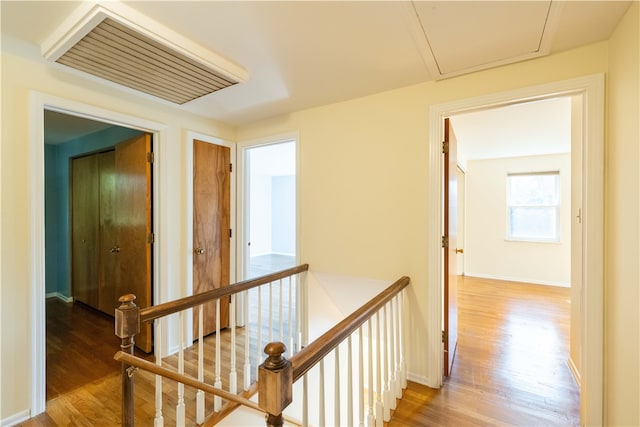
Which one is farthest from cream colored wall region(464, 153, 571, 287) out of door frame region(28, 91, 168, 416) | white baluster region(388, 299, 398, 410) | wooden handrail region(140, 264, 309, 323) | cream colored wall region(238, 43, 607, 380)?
door frame region(28, 91, 168, 416)

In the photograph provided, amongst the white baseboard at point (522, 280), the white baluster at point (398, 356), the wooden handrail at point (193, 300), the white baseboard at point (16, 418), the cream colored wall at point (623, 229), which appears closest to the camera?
the cream colored wall at point (623, 229)

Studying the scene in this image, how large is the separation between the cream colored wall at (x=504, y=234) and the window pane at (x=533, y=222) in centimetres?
13

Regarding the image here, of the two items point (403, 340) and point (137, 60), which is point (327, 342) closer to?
point (403, 340)

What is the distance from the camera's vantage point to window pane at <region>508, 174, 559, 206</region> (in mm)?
5004

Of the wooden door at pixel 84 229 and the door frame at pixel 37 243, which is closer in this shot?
the door frame at pixel 37 243

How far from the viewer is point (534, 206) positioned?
5148 millimetres

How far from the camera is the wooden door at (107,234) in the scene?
319cm

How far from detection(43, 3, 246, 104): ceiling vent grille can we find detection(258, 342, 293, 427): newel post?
1669mm

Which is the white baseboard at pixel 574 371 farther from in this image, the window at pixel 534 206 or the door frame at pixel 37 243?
the door frame at pixel 37 243

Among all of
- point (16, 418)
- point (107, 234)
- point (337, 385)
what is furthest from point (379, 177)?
point (107, 234)

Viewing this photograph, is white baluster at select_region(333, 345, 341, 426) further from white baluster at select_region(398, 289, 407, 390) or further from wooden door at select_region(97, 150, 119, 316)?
wooden door at select_region(97, 150, 119, 316)

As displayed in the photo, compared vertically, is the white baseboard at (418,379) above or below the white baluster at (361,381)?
below

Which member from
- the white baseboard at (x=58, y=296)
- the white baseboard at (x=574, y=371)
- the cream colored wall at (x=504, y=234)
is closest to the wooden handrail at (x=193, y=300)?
the white baseboard at (x=574, y=371)

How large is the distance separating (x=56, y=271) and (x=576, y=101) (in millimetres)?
6540
